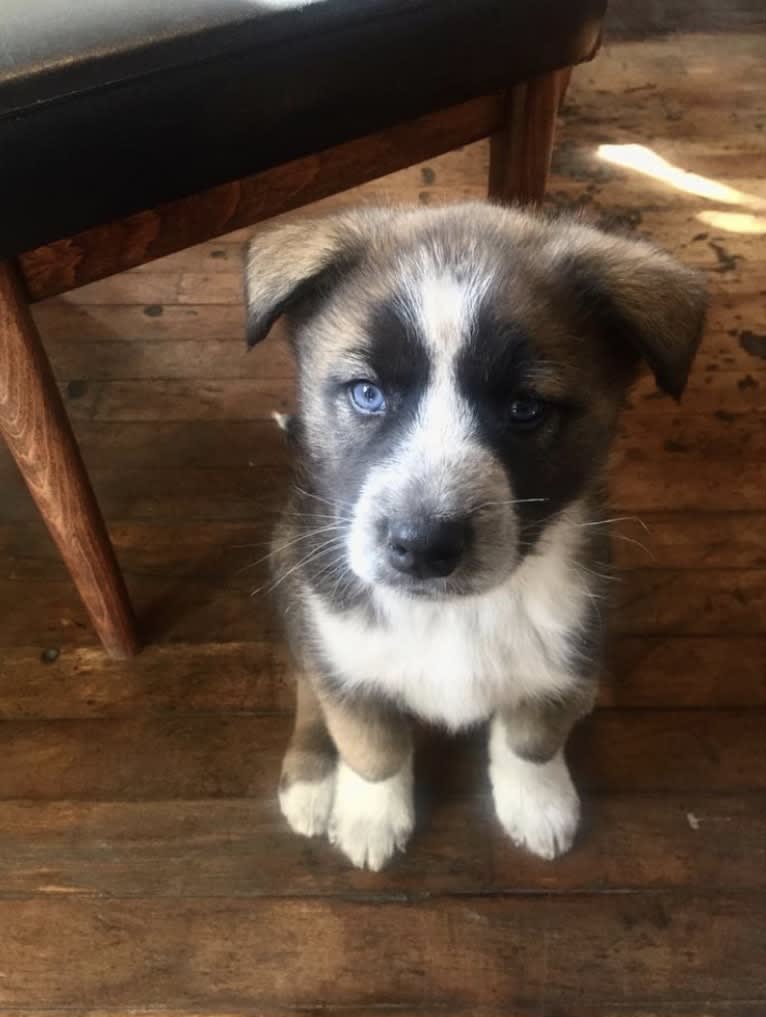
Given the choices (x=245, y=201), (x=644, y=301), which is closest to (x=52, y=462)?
(x=245, y=201)

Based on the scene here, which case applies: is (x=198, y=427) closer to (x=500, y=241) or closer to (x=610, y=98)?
(x=500, y=241)

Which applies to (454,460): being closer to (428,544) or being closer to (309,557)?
(428,544)

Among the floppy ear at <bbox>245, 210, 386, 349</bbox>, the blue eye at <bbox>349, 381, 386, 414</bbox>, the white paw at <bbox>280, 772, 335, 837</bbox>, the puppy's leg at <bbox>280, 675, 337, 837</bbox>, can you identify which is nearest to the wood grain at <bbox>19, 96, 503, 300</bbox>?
the floppy ear at <bbox>245, 210, 386, 349</bbox>

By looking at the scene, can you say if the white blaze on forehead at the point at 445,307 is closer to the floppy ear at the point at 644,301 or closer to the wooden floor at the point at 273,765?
the floppy ear at the point at 644,301

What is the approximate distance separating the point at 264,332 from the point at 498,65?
0.55 metres

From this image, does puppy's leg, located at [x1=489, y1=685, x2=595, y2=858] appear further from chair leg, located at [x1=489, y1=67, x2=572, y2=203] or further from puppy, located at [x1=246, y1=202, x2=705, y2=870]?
chair leg, located at [x1=489, y1=67, x2=572, y2=203]

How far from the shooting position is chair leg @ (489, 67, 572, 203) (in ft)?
5.19

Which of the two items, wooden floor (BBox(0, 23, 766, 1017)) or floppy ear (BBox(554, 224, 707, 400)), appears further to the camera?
wooden floor (BBox(0, 23, 766, 1017))

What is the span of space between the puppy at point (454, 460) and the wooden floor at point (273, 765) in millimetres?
118

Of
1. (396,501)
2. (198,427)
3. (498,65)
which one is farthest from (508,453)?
(198,427)

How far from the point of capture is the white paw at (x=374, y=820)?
57.7 inches

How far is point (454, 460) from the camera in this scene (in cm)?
104

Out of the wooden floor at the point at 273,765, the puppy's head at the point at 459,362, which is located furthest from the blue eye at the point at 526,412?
the wooden floor at the point at 273,765

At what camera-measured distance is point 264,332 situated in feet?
3.85
